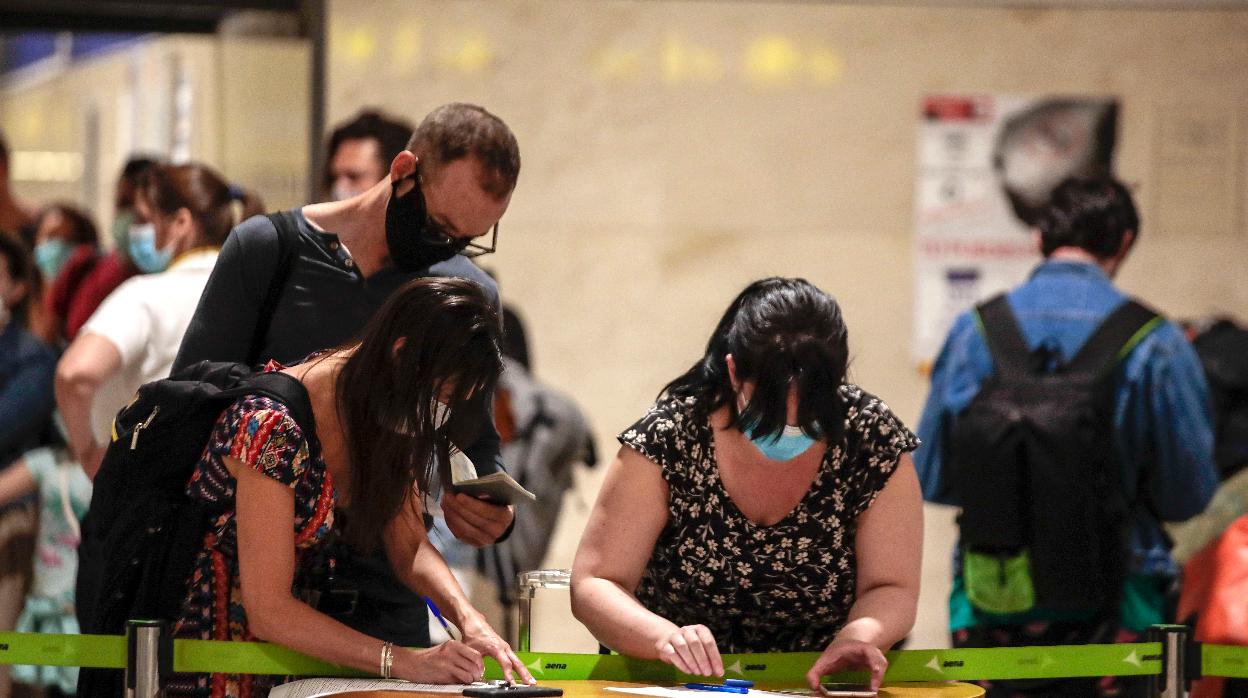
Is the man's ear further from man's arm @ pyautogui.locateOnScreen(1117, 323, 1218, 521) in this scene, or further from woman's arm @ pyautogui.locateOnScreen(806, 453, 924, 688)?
man's arm @ pyautogui.locateOnScreen(1117, 323, 1218, 521)

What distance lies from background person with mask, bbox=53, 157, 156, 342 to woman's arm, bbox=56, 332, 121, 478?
1.33 meters

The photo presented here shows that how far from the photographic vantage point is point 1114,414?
14.7 feet

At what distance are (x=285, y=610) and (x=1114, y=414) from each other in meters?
2.53

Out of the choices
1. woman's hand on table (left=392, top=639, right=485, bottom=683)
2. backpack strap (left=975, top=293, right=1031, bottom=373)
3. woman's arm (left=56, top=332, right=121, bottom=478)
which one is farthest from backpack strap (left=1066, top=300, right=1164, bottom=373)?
woman's arm (left=56, top=332, right=121, bottom=478)

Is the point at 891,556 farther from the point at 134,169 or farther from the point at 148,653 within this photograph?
the point at 134,169

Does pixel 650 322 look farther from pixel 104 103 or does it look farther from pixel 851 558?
pixel 104 103

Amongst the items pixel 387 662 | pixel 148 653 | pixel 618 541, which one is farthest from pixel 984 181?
pixel 148 653

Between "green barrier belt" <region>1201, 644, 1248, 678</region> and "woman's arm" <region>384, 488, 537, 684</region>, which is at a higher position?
"woman's arm" <region>384, 488, 537, 684</region>

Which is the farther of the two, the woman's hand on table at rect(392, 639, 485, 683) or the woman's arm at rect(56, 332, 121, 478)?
the woman's arm at rect(56, 332, 121, 478)

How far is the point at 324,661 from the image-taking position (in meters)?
2.85

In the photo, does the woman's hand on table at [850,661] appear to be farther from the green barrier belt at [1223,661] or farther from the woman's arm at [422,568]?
the green barrier belt at [1223,661]

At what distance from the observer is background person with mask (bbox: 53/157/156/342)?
593cm

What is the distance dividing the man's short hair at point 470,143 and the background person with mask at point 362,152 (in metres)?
1.20

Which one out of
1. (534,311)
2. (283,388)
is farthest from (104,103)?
(283,388)
